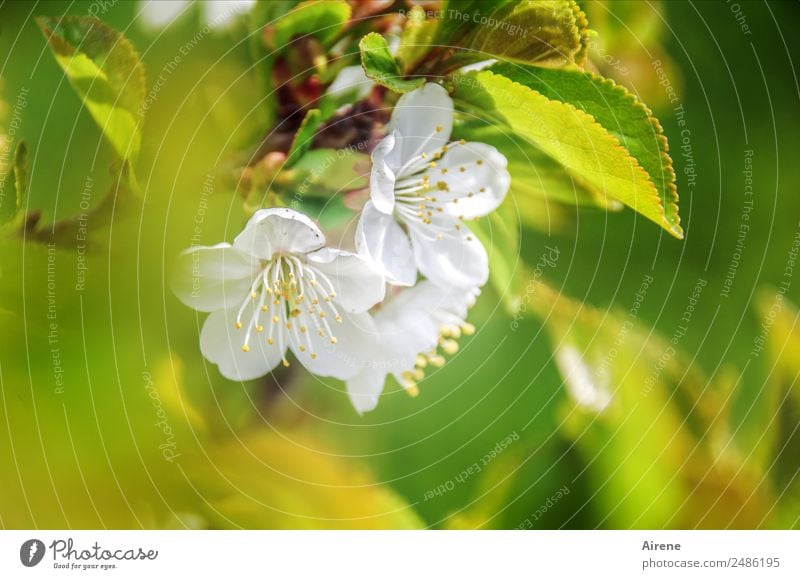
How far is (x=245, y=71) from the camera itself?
868mm

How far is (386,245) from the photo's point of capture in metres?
0.86

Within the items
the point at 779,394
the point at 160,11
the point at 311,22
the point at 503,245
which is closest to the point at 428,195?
the point at 503,245

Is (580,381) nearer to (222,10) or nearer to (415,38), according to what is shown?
(415,38)

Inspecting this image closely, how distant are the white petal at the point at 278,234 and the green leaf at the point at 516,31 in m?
0.26

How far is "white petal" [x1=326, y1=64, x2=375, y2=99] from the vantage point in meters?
0.88

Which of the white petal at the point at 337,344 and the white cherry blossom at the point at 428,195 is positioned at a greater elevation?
the white cherry blossom at the point at 428,195

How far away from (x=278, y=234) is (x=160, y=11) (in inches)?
11.4

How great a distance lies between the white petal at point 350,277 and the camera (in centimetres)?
84

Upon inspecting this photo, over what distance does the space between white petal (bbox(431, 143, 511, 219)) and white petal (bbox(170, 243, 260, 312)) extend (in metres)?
0.23

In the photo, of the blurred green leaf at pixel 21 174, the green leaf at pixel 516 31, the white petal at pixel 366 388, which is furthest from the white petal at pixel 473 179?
the blurred green leaf at pixel 21 174
